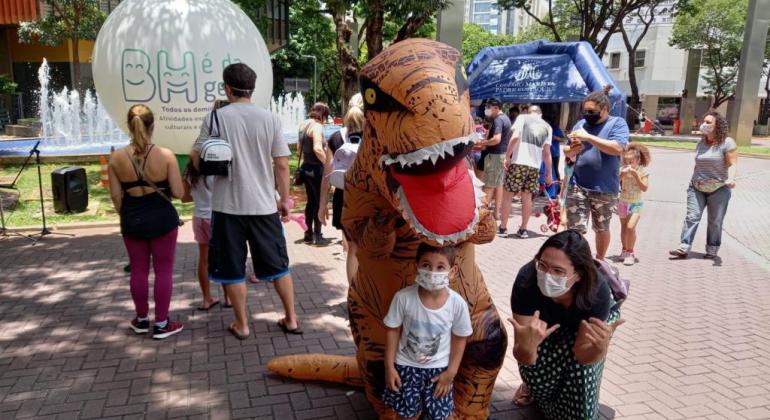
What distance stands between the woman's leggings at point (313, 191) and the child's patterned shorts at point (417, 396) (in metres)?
3.95

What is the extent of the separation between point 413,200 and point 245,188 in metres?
1.98

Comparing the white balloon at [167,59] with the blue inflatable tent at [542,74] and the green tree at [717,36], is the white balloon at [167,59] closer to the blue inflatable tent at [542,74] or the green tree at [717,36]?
the blue inflatable tent at [542,74]

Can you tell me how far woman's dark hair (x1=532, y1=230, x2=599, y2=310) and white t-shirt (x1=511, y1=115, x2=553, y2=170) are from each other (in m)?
4.99

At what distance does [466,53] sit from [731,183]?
40.8 m

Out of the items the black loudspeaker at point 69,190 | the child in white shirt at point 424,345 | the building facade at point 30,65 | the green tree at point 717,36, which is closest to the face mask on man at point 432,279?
the child in white shirt at point 424,345

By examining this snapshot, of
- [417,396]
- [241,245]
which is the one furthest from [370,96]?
[241,245]

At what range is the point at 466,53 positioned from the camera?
45.3 meters

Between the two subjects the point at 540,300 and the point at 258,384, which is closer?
the point at 540,300

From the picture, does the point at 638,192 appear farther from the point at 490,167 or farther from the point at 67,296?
the point at 67,296

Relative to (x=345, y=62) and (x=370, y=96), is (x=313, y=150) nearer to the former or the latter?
(x=345, y=62)

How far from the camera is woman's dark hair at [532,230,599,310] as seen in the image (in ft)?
8.40

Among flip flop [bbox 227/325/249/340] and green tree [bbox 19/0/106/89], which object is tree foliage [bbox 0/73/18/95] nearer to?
green tree [bbox 19/0/106/89]

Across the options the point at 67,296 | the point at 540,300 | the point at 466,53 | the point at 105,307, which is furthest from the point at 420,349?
the point at 466,53

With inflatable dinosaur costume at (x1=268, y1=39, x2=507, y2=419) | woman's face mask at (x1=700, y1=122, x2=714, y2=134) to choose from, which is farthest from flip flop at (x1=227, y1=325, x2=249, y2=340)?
woman's face mask at (x1=700, y1=122, x2=714, y2=134)
